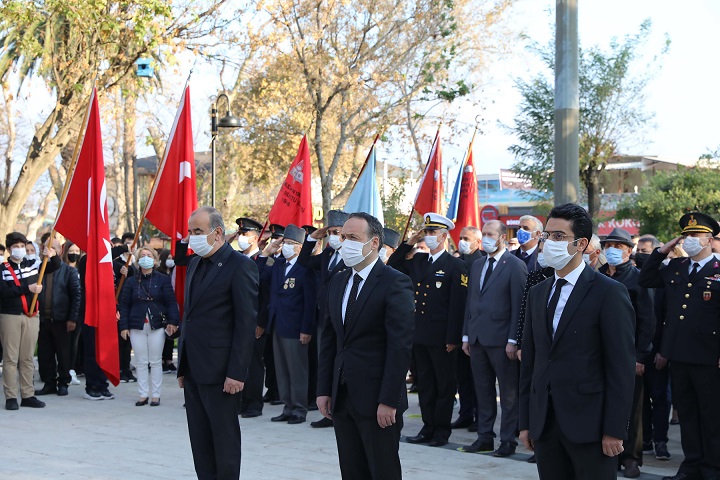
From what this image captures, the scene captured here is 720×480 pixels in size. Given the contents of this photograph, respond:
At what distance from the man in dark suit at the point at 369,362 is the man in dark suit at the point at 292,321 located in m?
5.04

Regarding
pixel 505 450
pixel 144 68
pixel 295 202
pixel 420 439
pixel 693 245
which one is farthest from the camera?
pixel 144 68

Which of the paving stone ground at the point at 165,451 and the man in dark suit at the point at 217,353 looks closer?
the man in dark suit at the point at 217,353

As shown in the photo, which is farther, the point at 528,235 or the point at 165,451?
the point at 528,235

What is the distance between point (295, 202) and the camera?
13125 millimetres

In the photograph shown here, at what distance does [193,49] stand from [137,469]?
1288 cm

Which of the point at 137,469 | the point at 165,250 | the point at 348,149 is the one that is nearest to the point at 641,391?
the point at 137,469

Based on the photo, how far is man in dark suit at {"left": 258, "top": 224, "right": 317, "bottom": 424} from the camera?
Result: 11062 millimetres

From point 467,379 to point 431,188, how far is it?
3.18 m

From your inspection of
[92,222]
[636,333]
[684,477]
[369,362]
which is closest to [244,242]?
[92,222]

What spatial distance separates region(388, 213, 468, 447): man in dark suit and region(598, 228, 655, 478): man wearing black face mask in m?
1.84

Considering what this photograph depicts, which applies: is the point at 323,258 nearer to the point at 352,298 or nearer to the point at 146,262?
the point at 146,262

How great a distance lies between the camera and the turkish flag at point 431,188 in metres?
13.0

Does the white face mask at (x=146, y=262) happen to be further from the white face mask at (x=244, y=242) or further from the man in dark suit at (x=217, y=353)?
the man in dark suit at (x=217, y=353)

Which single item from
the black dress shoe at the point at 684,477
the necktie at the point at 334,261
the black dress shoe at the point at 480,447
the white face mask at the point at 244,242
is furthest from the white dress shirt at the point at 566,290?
the white face mask at the point at 244,242
